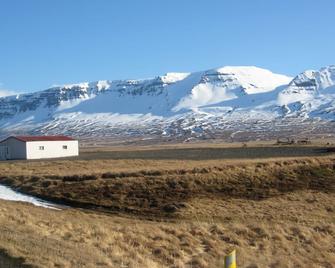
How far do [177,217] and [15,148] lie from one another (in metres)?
49.9

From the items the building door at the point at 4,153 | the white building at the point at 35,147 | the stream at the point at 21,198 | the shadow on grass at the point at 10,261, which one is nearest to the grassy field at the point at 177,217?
the shadow on grass at the point at 10,261

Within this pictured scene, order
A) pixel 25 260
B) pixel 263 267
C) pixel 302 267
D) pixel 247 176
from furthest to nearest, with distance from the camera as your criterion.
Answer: pixel 247 176, pixel 302 267, pixel 263 267, pixel 25 260

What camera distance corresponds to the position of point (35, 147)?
7506cm

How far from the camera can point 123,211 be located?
31688 millimetres

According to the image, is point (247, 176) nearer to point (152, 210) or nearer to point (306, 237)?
point (152, 210)

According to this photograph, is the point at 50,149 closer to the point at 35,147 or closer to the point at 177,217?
the point at 35,147

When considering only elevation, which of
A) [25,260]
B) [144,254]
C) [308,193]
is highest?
[25,260]

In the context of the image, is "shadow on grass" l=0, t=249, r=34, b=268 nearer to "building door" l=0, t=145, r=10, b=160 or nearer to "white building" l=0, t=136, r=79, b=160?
"white building" l=0, t=136, r=79, b=160

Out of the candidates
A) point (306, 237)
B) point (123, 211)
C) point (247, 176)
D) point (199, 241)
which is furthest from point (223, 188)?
point (199, 241)

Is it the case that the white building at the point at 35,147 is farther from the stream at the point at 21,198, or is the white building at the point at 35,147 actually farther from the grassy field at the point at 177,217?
the stream at the point at 21,198

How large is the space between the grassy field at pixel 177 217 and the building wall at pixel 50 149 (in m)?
20.9

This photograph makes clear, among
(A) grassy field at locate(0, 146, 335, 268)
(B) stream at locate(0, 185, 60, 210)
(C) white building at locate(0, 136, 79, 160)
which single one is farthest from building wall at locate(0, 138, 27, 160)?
(B) stream at locate(0, 185, 60, 210)

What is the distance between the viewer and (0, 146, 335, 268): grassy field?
638 inches

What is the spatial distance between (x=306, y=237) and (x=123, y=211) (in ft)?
39.3
